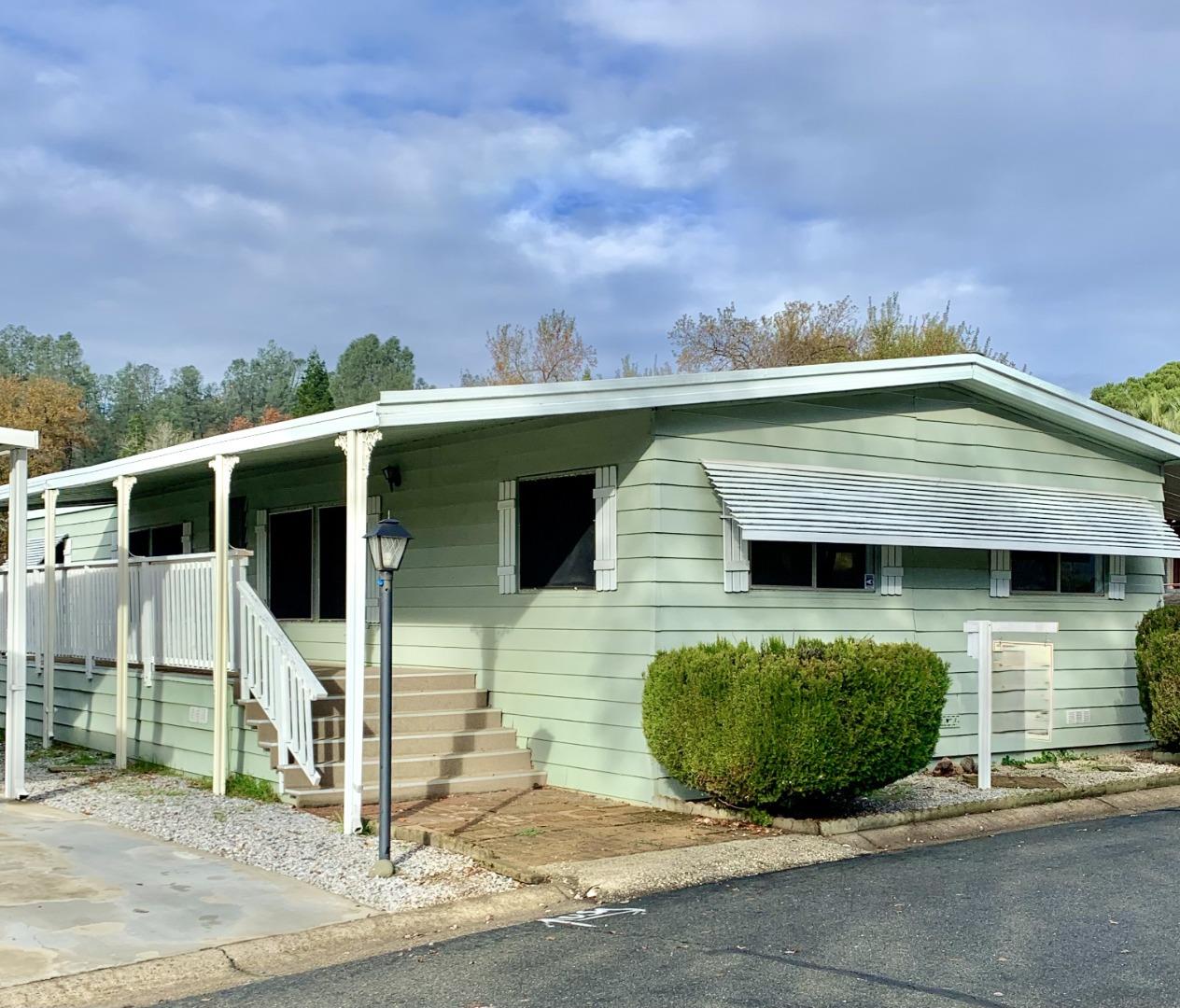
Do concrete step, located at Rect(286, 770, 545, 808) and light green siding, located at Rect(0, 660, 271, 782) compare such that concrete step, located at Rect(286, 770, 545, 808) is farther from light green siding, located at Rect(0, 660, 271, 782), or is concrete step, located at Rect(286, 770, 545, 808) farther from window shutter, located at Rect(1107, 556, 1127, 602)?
window shutter, located at Rect(1107, 556, 1127, 602)

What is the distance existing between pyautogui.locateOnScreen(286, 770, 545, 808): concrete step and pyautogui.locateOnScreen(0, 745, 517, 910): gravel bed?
0.59ft

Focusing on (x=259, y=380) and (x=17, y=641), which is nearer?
(x=17, y=641)

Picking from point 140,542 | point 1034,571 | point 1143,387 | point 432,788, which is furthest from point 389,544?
point 1143,387

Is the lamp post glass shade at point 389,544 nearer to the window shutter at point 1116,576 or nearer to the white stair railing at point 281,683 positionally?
the white stair railing at point 281,683

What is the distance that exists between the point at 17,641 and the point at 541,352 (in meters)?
28.5

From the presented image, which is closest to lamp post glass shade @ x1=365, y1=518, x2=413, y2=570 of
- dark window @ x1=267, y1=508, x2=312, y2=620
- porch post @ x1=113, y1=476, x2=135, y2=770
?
porch post @ x1=113, y1=476, x2=135, y2=770

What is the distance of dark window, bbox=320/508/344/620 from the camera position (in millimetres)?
12438

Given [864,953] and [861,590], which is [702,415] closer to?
[861,590]

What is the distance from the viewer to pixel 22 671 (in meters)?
9.57

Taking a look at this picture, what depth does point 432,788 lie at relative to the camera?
373 inches

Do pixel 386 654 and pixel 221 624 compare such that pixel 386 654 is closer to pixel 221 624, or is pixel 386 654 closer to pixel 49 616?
pixel 221 624

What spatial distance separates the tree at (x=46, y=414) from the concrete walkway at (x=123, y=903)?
28.9 meters

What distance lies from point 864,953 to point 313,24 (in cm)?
861

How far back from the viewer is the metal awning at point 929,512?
9602mm
